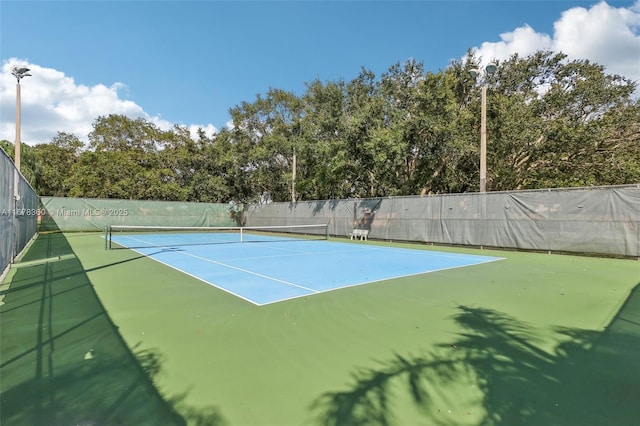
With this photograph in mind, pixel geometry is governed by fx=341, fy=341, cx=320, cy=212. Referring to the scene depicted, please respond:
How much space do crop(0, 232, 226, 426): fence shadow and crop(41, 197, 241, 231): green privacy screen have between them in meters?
17.1

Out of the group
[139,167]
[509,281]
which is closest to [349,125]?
[509,281]

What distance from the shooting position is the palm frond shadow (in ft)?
7.41

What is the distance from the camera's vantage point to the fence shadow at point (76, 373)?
2.23 metres

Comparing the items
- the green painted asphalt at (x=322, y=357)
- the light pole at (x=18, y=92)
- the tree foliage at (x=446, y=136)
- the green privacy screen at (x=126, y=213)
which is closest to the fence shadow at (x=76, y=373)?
the green painted asphalt at (x=322, y=357)

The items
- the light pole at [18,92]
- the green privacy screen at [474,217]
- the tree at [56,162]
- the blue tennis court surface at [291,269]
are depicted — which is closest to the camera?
Result: the blue tennis court surface at [291,269]

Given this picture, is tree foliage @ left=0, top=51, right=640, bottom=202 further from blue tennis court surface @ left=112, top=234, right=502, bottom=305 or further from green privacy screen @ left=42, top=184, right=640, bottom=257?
blue tennis court surface @ left=112, top=234, right=502, bottom=305

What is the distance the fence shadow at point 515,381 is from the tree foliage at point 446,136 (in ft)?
46.1

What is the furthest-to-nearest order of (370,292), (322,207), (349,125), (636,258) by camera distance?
(322,207), (349,125), (636,258), (370,292)

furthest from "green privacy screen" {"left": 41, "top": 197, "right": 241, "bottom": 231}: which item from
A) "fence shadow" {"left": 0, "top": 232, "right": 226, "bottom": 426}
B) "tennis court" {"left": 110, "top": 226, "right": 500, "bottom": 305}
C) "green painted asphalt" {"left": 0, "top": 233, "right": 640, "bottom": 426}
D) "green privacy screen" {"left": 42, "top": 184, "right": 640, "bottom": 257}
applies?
"green painted asphalt" {"left": 0, "top": 233, "right": 640, "bottom": 426}

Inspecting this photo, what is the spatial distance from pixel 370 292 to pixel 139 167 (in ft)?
93.7

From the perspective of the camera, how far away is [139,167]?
94.4 ft

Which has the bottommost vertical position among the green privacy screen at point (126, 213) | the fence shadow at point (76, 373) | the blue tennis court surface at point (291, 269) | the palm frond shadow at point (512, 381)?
the blue tennis court surface at point (291, 269)

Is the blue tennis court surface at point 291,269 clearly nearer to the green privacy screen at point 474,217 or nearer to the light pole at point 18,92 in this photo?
the green privacy screen at point 474,217

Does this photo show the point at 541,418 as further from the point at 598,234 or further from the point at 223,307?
the point at 598,234
